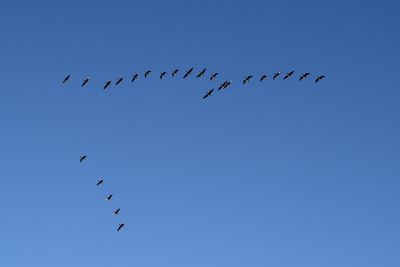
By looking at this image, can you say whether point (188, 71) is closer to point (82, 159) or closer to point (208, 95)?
point (208, 95)

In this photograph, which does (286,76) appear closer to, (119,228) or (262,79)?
(262,79)

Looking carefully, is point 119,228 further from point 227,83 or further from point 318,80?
point 318,80

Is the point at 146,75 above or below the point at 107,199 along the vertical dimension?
above

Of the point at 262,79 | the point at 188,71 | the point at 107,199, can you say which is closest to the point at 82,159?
the point at 107,199

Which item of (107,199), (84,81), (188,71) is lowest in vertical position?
(107,199)

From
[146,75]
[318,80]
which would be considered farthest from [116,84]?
[318,80]

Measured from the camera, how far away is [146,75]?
128000 millimetres

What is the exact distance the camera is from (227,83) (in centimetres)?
12700

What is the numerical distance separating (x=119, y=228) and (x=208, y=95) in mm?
25511

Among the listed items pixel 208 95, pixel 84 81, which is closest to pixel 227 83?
pixel 208 95

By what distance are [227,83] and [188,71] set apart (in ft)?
21.9

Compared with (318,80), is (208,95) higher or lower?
lower

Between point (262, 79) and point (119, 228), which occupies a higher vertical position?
point (262, 79)

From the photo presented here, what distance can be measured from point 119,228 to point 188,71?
26.9 m
